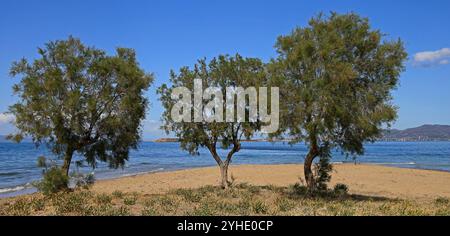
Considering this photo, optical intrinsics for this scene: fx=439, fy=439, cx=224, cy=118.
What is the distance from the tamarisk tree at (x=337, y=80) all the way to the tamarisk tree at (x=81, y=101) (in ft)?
22.6

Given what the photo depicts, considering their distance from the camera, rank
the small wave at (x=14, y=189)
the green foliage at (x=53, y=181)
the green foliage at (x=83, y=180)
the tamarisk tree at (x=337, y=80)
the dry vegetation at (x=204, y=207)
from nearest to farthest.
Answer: the dry vegetation at (x=204, y=207) < the tamarisk tree at (x=337, y=80) < the green foliage at (x=53, y=181) < the green foliage at (x=83, y=180) < the small wave at (x=14, y=189)

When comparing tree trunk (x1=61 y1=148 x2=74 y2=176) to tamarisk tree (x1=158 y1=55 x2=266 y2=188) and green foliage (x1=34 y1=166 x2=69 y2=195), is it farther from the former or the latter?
tamarisk tree (x1=158 y1=55 x2=266 y2=188)

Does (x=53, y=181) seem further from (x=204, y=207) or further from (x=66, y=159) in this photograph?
(x=204, y=207)

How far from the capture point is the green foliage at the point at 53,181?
19.3m

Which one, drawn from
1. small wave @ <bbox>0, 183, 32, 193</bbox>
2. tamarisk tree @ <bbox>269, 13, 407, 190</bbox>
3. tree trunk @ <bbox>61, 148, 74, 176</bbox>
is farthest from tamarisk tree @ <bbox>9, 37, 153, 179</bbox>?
small wave @ <bbox>0, 183, 32, 193</bbox>

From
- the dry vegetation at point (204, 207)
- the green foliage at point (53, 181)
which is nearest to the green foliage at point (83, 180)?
the green foliage at point (53, 181)

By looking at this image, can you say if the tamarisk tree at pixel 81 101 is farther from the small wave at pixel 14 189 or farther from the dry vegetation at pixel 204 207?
the small wave at pixel 14 189

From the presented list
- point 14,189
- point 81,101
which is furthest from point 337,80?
point 14,189
